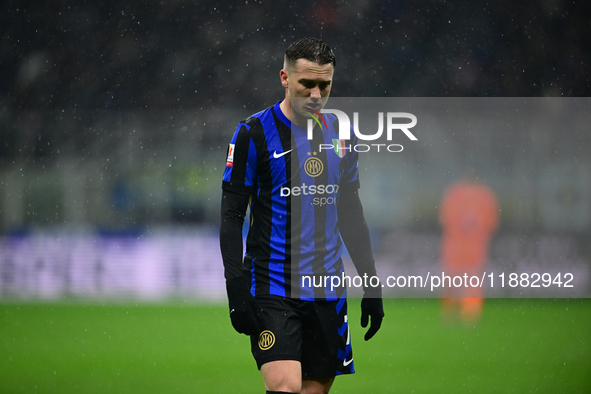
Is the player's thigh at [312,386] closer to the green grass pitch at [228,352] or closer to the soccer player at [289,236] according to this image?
the soccer player at [289,236]

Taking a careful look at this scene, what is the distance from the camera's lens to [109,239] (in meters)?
7.27

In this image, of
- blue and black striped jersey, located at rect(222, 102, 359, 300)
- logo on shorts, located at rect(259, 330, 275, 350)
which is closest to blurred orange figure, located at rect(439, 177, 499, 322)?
blue and black striped jersey, located at rect(222, 102, 359, 300)

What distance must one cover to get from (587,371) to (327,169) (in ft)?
10.3

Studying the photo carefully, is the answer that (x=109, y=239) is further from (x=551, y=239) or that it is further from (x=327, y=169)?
(x=327, y=169)

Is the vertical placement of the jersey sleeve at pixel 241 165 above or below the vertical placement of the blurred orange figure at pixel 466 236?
above

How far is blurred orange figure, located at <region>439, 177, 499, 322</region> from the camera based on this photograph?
5645mm

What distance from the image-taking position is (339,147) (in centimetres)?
197

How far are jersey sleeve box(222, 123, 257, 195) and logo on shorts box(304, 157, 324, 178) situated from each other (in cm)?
18

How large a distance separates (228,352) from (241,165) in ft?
11.3

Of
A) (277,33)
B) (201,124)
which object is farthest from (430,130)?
(201,124)

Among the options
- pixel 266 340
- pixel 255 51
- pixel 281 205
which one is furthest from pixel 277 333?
pixel 255 51

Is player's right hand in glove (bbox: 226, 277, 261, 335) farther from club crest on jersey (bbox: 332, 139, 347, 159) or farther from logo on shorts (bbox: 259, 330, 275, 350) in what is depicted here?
club crest on jersey (bbox: 332, 139, 347, 159)

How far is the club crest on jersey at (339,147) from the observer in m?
1.96

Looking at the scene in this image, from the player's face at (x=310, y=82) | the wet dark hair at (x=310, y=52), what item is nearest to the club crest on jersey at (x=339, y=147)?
the player's face at (x=310, y=82)
